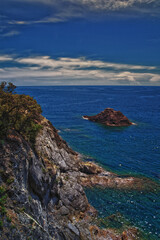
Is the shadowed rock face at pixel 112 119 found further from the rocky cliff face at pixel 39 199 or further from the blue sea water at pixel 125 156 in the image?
the rocky cliff face at pixel 39 199

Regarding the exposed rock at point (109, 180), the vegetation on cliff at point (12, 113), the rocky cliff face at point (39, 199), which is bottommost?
the exposed rock at point (109, 180)

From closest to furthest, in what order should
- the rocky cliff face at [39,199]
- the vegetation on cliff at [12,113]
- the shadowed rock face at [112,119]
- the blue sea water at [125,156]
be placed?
the rocky cliff face at [39,199], the vegetation on cliff at [12,113], the blue sea water at [125,156], the shadowed rock face at [112,119]

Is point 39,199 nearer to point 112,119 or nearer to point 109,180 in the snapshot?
point 109,180

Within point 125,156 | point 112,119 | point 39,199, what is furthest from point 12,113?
point 112,119

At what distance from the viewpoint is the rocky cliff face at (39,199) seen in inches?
676

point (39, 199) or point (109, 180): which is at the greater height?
point (39, 199)

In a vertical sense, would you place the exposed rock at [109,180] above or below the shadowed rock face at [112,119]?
below

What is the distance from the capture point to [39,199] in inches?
893

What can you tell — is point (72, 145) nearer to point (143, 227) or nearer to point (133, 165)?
point (133, 165)

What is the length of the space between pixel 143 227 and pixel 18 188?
21.4 metres

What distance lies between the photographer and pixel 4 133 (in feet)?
70.9

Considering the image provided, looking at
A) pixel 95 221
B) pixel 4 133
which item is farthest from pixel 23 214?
pixel 95 221

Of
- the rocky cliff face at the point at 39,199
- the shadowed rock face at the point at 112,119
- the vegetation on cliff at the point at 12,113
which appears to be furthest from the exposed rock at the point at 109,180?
the shadowed rock face at the point at 112,119

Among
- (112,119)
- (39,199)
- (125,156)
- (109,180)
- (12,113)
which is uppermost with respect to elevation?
(12,113)
